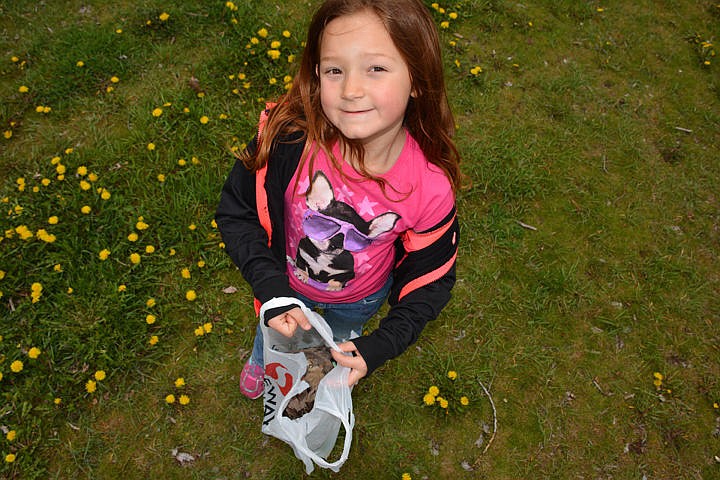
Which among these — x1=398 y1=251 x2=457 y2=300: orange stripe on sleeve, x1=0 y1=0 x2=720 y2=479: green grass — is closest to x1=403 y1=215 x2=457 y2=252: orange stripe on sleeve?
x1=398 y1=251 x2=457 y2=300: orange stripe on sleeve

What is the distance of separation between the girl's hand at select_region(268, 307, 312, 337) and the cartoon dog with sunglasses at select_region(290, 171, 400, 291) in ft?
1.18

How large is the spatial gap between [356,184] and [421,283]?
0.52 metres

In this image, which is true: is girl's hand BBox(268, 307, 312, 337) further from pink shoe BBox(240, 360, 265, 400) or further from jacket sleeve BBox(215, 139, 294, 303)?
pink shoe BBox(240, 360, 265, 400)

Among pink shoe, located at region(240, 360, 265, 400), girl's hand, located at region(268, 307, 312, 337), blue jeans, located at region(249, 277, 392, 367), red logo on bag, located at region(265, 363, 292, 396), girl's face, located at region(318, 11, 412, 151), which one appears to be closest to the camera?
girl's face, located at region(318, 11, 412, 151)

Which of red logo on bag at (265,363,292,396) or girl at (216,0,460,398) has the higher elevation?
girl at (216,0,460,398)

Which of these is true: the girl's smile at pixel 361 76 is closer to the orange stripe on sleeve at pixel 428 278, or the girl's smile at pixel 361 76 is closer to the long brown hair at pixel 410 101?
the long brown hair at pixel 410 101

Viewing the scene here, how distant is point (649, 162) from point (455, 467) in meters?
3.50

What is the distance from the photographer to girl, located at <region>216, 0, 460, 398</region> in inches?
68.8

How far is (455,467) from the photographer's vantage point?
125 inches

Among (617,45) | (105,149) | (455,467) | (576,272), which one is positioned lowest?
(455,467)

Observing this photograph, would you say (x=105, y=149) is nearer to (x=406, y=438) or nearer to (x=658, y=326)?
(x=406, y=438)

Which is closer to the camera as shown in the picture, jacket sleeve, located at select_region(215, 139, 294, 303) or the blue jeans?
jacket sleeve, located at select_region(215, 139, 294, 303)

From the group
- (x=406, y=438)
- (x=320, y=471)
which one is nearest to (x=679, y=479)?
(x=406, y=438)

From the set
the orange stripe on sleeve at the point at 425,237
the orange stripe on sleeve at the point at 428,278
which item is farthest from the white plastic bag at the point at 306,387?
the orange stripe on sleeve at the point at 425,237
